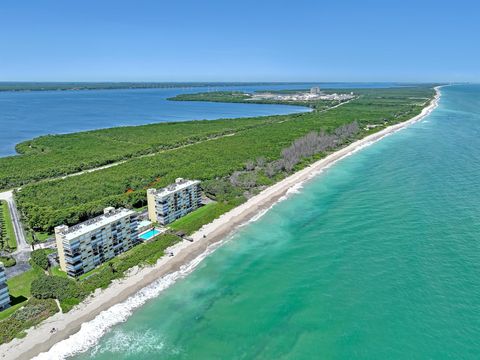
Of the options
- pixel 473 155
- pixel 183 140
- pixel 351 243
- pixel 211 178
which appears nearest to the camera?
pixel 351 243

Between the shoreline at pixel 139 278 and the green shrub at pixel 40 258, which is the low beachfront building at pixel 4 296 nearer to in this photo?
the shoreline at pixel 139 278

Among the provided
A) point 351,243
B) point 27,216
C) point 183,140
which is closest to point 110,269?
point 27,216

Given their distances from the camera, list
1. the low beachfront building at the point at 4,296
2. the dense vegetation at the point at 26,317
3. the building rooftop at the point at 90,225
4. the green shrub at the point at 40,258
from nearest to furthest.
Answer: the dense vegetation at the point at 26,317
the low beachfront building at the point at 4,296
the building rooftop at the point at 90,225
the green shrub at the point at 40,258

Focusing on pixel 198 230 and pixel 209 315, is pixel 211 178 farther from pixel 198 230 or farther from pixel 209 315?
pixel 209 315

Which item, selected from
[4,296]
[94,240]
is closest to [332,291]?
[94,240]

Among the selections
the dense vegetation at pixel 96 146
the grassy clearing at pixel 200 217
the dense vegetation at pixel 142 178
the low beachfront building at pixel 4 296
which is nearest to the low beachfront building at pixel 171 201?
the grassy clearing at pixel 200 217

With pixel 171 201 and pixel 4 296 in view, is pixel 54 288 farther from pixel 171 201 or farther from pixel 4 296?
pixel 171 201
